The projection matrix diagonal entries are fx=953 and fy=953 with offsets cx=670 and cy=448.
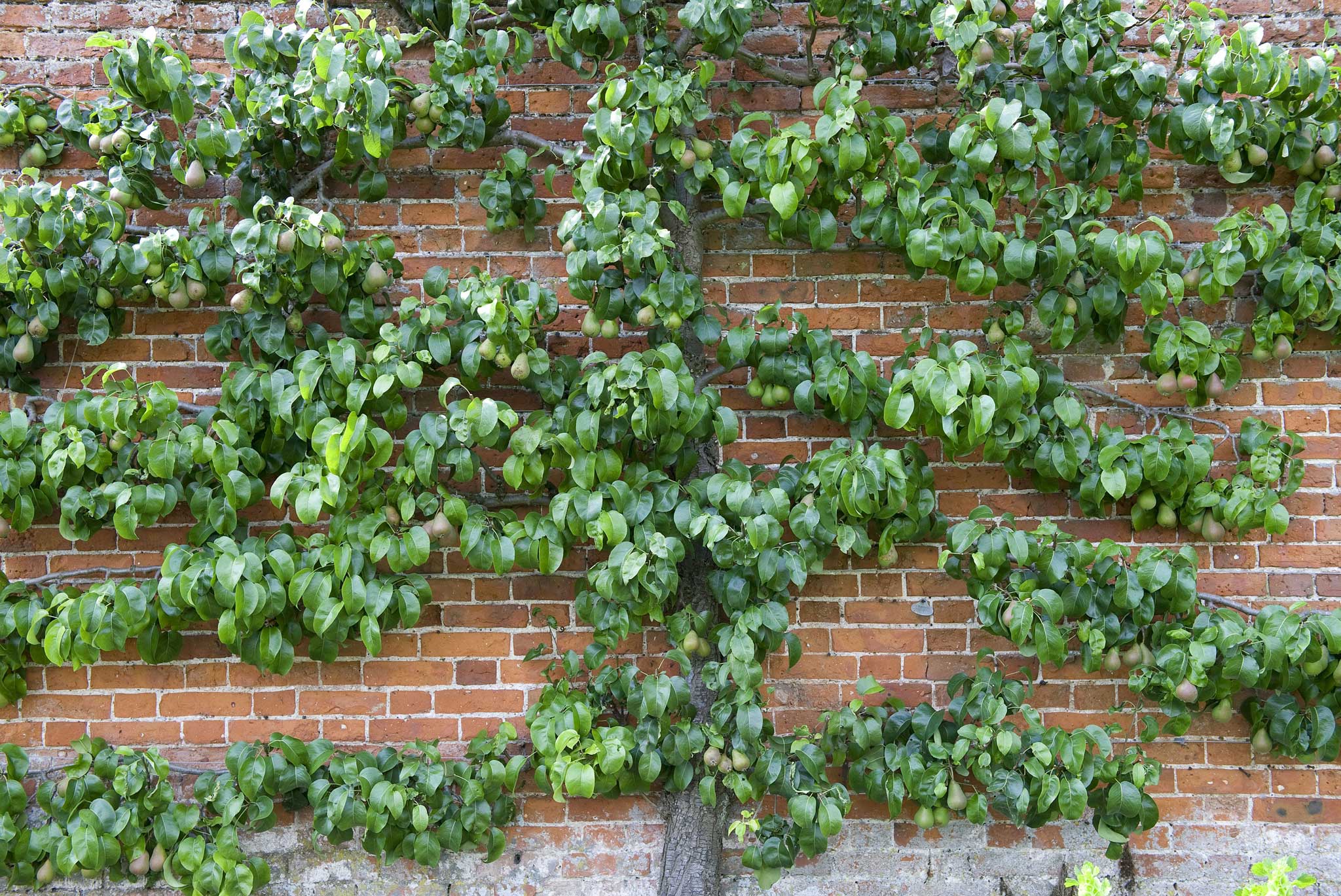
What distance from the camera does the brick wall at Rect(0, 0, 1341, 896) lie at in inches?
91.7

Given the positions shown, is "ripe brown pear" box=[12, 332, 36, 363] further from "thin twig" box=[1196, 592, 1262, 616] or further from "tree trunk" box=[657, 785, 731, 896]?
"thin twig" box=[1196, 592, 1262, 616]

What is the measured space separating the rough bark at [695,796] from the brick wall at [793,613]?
0.07m

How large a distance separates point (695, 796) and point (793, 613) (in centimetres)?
50

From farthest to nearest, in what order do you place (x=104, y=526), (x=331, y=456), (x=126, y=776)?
(x=104, y=526) → (x=126, y=776) → (x=331, y=456)

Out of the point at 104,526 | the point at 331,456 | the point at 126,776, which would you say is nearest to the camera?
the point at 331,456

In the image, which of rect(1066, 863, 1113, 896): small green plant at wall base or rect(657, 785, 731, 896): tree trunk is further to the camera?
rect(657, 785, 731, 896): tree trunk

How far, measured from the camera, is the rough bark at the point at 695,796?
7.46ft

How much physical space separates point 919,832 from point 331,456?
166 cm

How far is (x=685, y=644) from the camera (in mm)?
2203

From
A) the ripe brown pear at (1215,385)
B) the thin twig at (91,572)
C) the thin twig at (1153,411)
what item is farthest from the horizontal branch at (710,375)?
the thin twig at (91,572)

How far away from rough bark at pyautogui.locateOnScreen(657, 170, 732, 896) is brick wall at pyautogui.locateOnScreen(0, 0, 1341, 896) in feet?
0.23

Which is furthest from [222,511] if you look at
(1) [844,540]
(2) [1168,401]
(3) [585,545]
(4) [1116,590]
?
(2) [1168,401]

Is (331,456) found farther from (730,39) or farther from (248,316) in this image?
(730,39)

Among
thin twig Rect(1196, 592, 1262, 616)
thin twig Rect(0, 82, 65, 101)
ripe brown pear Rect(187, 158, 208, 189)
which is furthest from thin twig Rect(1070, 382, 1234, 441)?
thin twig Rect(0, 82, 65, 101)
